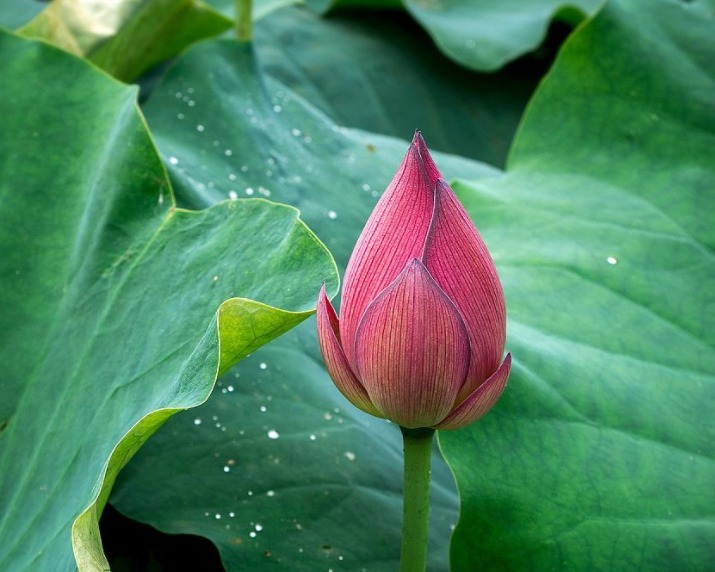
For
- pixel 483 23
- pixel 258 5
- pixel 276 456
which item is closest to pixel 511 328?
pixel 276 456

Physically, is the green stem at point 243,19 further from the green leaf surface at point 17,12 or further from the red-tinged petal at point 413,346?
the red-tinged petal at point 413,346

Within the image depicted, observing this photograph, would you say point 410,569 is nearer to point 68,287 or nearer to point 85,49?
point 68,287

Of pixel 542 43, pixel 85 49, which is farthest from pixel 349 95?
pixel 85 49

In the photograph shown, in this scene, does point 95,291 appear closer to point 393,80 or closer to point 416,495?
point 416,495

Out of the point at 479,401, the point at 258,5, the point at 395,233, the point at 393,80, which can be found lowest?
the point at 393,80

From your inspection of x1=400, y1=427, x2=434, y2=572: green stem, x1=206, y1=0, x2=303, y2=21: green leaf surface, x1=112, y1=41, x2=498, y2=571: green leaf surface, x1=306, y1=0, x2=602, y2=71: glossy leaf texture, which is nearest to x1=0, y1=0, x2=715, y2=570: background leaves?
x1=112, y1=41, x2=498, y2=571: green leaf surface
